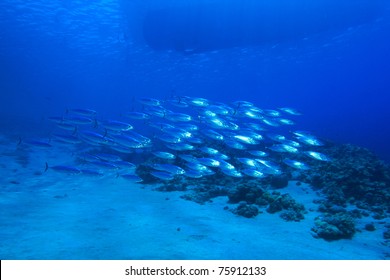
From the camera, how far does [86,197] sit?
1020 centimetres

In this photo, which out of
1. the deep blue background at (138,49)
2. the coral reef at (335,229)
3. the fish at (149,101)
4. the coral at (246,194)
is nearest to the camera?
the coral reef at (335,229)

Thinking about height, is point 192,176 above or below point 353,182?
below

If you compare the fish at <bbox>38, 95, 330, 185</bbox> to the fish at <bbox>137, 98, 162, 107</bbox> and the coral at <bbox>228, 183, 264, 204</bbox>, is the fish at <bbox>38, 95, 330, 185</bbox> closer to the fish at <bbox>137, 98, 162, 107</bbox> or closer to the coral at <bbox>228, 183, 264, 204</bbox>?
the fish at <bbox>137, 98, 162, 107</bbox>

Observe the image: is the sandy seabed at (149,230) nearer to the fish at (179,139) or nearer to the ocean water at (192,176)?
the ocean water at (192,176)

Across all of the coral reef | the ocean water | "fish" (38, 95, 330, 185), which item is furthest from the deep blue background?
the coral reef

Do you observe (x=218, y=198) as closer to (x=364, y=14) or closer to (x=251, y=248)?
(x=251, y=248)

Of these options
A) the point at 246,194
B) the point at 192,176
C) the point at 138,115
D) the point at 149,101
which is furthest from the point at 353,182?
the point at 138,115

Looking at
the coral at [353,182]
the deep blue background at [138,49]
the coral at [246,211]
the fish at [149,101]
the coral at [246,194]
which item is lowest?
the coral at [246,211]

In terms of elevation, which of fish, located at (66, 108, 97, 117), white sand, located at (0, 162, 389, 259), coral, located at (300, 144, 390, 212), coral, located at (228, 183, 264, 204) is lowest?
white sand, located at (0, 162, 389, 259)

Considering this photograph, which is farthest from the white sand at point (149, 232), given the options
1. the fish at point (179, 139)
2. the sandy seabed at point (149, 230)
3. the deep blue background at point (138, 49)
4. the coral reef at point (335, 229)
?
the deep blue background at point (138, 49)

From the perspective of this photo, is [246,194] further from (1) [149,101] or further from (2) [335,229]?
(1) [149,101]

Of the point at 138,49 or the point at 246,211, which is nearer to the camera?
the point at 246,211
